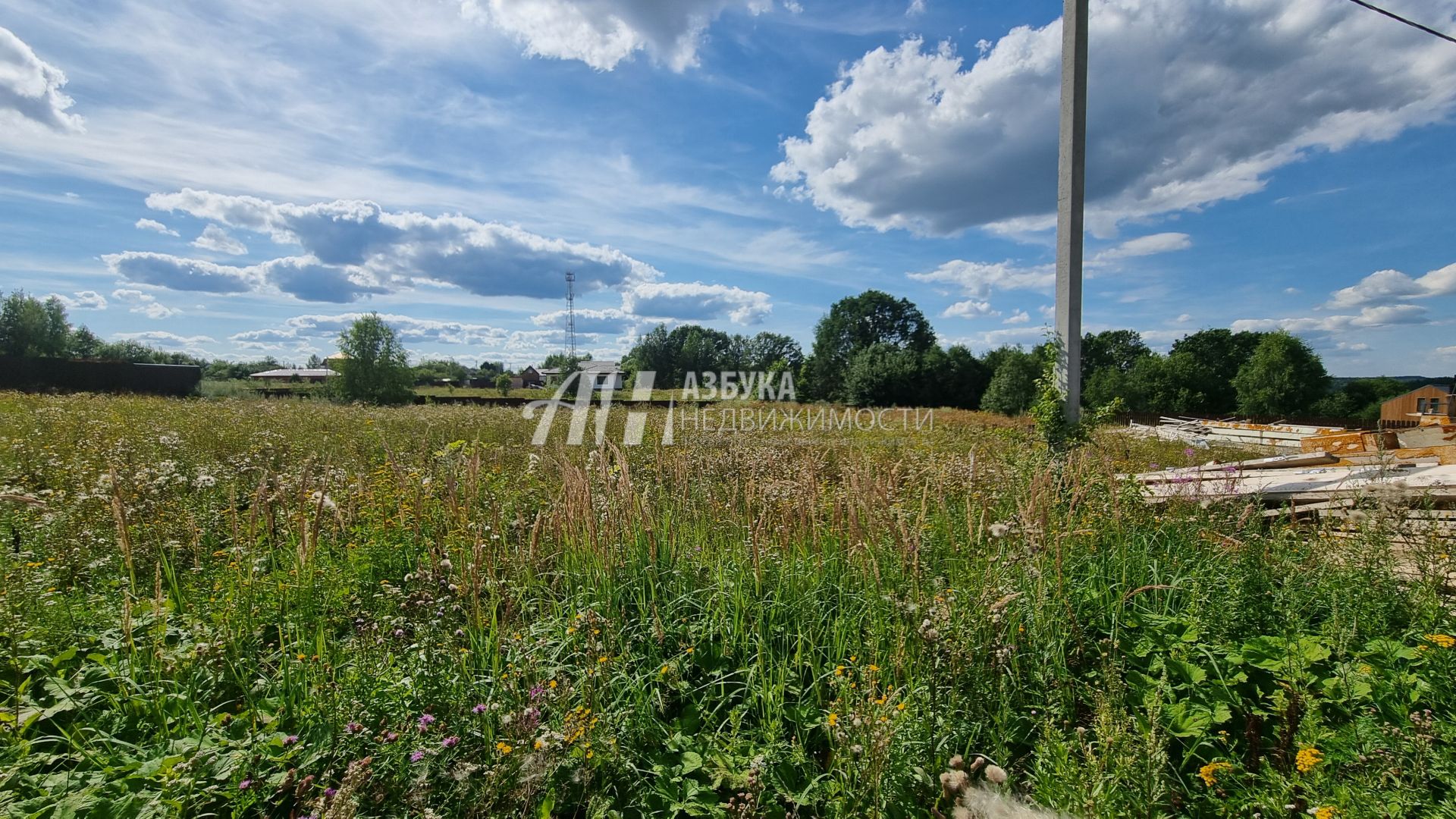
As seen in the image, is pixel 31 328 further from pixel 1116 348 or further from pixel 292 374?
pixel 1116 348

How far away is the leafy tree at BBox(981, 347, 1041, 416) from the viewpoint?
4069 cm

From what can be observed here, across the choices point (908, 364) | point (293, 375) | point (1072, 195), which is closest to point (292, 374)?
point (293, 375)

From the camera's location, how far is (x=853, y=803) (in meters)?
1.82

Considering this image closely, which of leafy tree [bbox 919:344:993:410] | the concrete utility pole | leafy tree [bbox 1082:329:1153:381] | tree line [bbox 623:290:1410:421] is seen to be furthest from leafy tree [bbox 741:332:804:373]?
the concrete utility pole

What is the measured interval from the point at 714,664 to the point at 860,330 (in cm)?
5313

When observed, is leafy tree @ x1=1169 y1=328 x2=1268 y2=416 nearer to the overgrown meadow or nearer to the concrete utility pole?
the concrete utility pole

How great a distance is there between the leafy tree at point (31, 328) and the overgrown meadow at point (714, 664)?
212ft

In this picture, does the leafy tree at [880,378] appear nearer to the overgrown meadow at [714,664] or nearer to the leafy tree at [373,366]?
the leafy tree at [373,366]

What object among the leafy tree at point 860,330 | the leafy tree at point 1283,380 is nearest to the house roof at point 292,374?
the leafy tree at point 860,330

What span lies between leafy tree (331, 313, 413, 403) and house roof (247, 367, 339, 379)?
124 ft

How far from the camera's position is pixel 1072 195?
5.67 meters

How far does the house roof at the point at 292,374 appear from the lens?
245 ft

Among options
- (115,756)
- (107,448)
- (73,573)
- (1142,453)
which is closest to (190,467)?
(107,448)

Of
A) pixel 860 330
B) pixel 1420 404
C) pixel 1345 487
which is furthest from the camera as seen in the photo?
pixel 860 330
